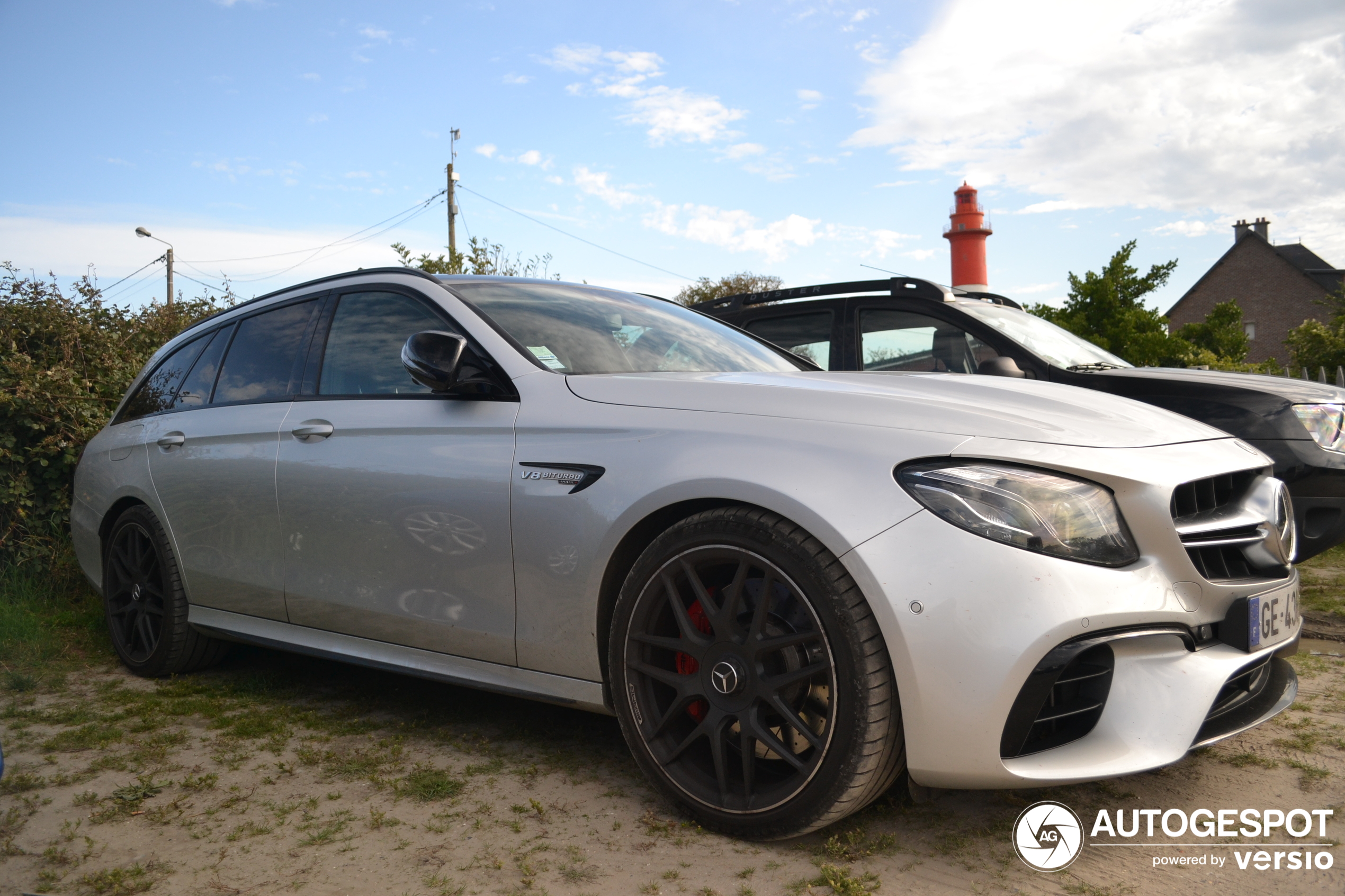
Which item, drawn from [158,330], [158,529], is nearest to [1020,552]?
[158,529]

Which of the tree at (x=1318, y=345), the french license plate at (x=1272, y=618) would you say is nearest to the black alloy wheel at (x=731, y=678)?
the french license plate at (x=1272, y=618)

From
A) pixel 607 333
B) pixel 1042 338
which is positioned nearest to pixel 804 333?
pixel 1042 338

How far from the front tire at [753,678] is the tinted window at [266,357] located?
6.37ft

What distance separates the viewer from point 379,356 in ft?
11.5

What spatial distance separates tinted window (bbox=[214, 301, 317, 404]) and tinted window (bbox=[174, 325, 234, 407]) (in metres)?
0.08

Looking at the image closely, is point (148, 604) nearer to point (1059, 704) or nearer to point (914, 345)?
point (1059, 704)

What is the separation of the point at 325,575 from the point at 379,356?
778 millimetres

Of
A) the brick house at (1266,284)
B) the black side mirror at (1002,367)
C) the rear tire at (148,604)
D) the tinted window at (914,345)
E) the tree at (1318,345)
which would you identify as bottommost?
the rear tire at (148,604)

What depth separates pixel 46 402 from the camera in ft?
20.0

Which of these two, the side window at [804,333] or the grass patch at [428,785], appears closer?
the grass patch at [428,785]

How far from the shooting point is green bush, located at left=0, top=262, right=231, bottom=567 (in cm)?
601

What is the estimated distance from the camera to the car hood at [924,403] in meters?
2.33

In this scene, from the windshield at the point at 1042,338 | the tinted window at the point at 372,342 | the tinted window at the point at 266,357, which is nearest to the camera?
the tinted window at the point at 372,342

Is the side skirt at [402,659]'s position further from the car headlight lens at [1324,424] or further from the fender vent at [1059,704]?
the car headlight lens at [1324,424]
